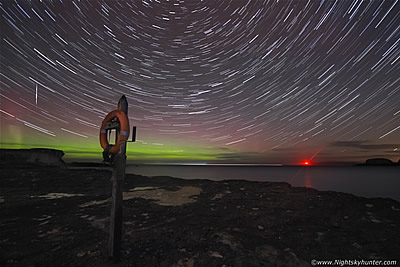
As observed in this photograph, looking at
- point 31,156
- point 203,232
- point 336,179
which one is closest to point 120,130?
point 203,232

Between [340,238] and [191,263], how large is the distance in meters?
4.93

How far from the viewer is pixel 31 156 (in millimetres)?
55594

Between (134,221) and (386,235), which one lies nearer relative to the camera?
(386,235)

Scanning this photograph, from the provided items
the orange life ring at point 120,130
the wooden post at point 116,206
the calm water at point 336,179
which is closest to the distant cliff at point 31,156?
the calm water at point 336,179

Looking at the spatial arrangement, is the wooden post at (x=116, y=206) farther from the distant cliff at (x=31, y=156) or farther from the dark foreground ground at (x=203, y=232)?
the distant cliff at (x=31, y=156)

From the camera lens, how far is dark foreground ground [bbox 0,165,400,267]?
548 centimetres

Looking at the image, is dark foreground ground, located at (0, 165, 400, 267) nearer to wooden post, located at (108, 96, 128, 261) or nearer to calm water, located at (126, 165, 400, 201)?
wooden post, located at (108, 96, 128, 261)

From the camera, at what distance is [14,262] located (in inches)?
201

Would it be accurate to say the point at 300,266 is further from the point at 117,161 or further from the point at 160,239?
the point at 117,161

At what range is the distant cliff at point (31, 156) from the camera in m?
52.8

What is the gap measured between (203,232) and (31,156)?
214 ft

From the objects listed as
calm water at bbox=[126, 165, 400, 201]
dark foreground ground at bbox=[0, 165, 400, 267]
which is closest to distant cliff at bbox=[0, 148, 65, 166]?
calm water at bbox=[126, 165, 400, 201]

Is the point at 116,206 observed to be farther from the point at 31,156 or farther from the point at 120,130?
the point at 31,156

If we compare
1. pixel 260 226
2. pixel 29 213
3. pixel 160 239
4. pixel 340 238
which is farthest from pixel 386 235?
pixel 29 213
